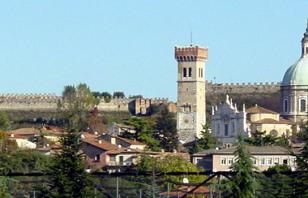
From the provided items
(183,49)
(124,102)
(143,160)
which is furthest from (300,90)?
(143,160)

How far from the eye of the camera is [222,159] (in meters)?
85.2

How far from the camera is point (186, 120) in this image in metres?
115

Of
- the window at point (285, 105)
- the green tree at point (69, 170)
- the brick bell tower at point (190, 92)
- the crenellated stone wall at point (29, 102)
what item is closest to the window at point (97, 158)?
the brick bell tower at point (190, 92)

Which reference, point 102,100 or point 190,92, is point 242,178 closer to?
point 190,92

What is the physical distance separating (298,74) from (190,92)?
11428mm

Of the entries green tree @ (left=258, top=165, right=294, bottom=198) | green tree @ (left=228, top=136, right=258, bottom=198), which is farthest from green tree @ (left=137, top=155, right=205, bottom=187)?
green tree @ (left=228, top=136, right=258, bottom=198)

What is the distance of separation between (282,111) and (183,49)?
444 inches

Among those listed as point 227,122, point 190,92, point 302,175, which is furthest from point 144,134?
point 302,175

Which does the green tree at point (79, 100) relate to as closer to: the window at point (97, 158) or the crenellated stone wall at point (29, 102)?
the crenellated stone wall at point (29, 102)

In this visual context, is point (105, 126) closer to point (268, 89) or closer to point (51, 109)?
point (51, 109)

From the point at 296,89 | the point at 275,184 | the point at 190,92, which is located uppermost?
the point at 296,89

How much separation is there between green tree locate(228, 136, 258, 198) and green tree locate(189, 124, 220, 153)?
60.4m

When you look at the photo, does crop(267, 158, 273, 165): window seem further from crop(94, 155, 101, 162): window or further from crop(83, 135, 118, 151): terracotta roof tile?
crop(83, 135, 118, 151): terracotta roof tile

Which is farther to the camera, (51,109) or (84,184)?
(51,109)
